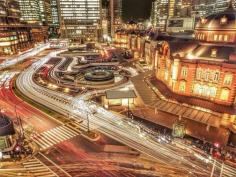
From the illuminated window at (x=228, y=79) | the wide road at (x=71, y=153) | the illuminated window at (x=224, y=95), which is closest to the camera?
the wide road at (x=71, y=153)

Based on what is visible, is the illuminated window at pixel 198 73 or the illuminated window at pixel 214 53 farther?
the illuminated window at pixel 198 73

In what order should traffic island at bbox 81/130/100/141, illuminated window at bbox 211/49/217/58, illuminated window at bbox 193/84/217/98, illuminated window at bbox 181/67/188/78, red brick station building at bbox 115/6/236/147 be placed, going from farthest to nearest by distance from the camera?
illuminated window at bbox 181/67/188/78 < illuminated window at bbox 211/49/217/58 < illuminated window at bbox 193/84/217/98 < red brick station building at bbox 115/6/236/147 < traffic island at bbox 81/130/100/141

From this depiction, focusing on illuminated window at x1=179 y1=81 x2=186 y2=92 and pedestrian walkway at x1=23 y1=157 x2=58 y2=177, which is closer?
pedestrian walkway at x1=23 y1=157 x2=58 y2=177

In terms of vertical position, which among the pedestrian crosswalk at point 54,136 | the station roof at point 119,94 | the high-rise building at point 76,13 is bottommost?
the pedestrian crosswalk at point 54,136

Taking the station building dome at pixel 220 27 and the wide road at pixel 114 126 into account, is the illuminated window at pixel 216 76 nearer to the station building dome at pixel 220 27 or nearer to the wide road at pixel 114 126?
the station building dome at pixel 220 27

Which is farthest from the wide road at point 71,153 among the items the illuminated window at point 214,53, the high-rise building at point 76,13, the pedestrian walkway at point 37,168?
the high-rise building at point 76,13

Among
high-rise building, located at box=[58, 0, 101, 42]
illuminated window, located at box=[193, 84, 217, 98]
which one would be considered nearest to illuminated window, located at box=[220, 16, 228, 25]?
illuminated window, located at box=[193, 84, 217, 98]

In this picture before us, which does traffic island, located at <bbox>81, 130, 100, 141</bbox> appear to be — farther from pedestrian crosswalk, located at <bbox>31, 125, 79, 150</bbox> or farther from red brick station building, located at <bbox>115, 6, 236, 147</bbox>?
red brick station building, located at <bbox>115, 6, 236, 147</bbox>

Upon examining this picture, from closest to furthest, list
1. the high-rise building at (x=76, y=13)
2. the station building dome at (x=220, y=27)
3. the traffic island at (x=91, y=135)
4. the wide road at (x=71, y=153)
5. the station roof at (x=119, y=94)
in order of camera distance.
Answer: the wide road at (x=71, y=153)
the traffic island at (x=91, y=135)
the station building dome at (x=220, y=27)
the station roof at (x=119, y=94)
the high-rise building at (x=76, y=13)
